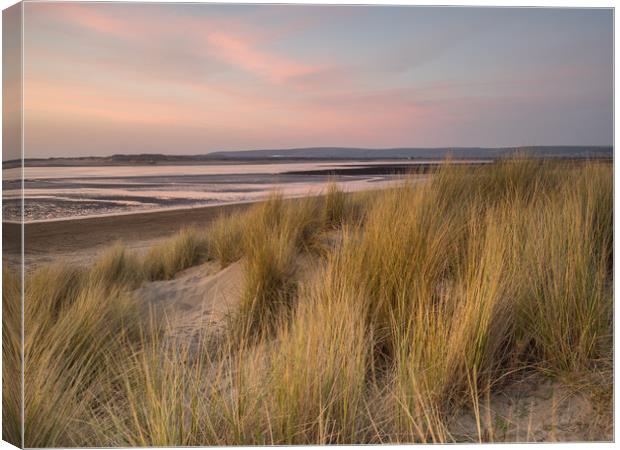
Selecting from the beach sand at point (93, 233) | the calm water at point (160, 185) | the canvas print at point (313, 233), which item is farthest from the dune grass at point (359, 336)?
the calm water at point (160, 185)

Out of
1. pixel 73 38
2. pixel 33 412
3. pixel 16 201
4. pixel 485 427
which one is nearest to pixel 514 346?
pixel 485 427

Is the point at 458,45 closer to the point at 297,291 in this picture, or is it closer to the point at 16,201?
the point at 297,291

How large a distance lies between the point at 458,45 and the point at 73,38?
1.71 m

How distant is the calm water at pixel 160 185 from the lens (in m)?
2.79

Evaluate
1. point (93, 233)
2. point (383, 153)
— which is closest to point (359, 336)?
point (383, 153)

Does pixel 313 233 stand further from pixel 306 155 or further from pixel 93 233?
pixel 93 233

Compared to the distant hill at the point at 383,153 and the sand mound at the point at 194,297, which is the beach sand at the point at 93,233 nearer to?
the sand mound at the point at 194,297

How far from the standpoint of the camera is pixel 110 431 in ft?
7.36

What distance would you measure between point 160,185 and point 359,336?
5.00ft

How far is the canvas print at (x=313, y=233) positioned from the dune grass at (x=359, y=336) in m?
0.01

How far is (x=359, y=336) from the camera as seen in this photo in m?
2.12

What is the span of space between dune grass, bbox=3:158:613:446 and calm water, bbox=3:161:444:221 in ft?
0.92

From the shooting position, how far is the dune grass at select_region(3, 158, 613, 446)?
2080 millimetres

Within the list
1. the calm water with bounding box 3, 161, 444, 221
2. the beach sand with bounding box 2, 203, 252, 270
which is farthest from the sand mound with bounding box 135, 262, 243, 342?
the calm water with bounding box 3, 161, 444, 221
